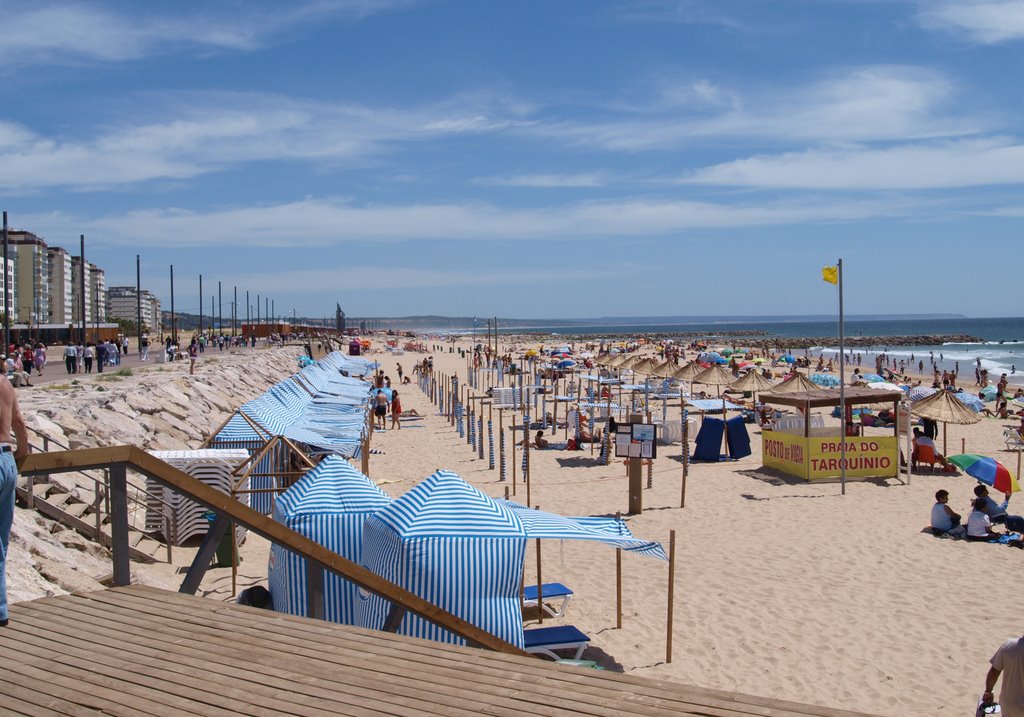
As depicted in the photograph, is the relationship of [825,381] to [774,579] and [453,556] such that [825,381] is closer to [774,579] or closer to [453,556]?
[774,579]

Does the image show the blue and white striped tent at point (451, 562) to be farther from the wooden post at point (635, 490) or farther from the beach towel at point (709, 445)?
the beach towel at point (709, 445)

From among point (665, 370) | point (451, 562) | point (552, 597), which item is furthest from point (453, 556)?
point (665, 370)

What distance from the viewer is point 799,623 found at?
808 cm

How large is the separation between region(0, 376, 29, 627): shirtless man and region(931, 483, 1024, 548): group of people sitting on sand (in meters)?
10.9

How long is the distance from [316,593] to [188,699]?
96 cm

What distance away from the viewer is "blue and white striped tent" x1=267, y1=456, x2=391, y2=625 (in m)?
6.57

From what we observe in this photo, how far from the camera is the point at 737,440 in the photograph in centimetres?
1767

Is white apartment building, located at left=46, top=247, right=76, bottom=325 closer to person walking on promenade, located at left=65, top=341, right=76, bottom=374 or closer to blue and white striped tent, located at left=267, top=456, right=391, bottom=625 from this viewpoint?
person walking on promenade, located at left=65, top=341, right=76, bottom=374

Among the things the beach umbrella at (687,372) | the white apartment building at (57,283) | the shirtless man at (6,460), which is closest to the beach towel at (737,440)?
the beach umbrella at (687,372)

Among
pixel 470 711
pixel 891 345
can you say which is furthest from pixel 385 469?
pixel 891 345

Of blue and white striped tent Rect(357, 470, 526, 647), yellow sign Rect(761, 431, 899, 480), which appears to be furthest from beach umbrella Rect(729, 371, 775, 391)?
blue and white striped tent Rect(357, 470, 526, 647)

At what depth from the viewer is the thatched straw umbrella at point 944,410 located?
16094 millimetres

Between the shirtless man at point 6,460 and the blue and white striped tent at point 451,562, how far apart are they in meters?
2.82

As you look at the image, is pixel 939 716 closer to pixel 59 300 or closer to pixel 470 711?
pixel 470 711
